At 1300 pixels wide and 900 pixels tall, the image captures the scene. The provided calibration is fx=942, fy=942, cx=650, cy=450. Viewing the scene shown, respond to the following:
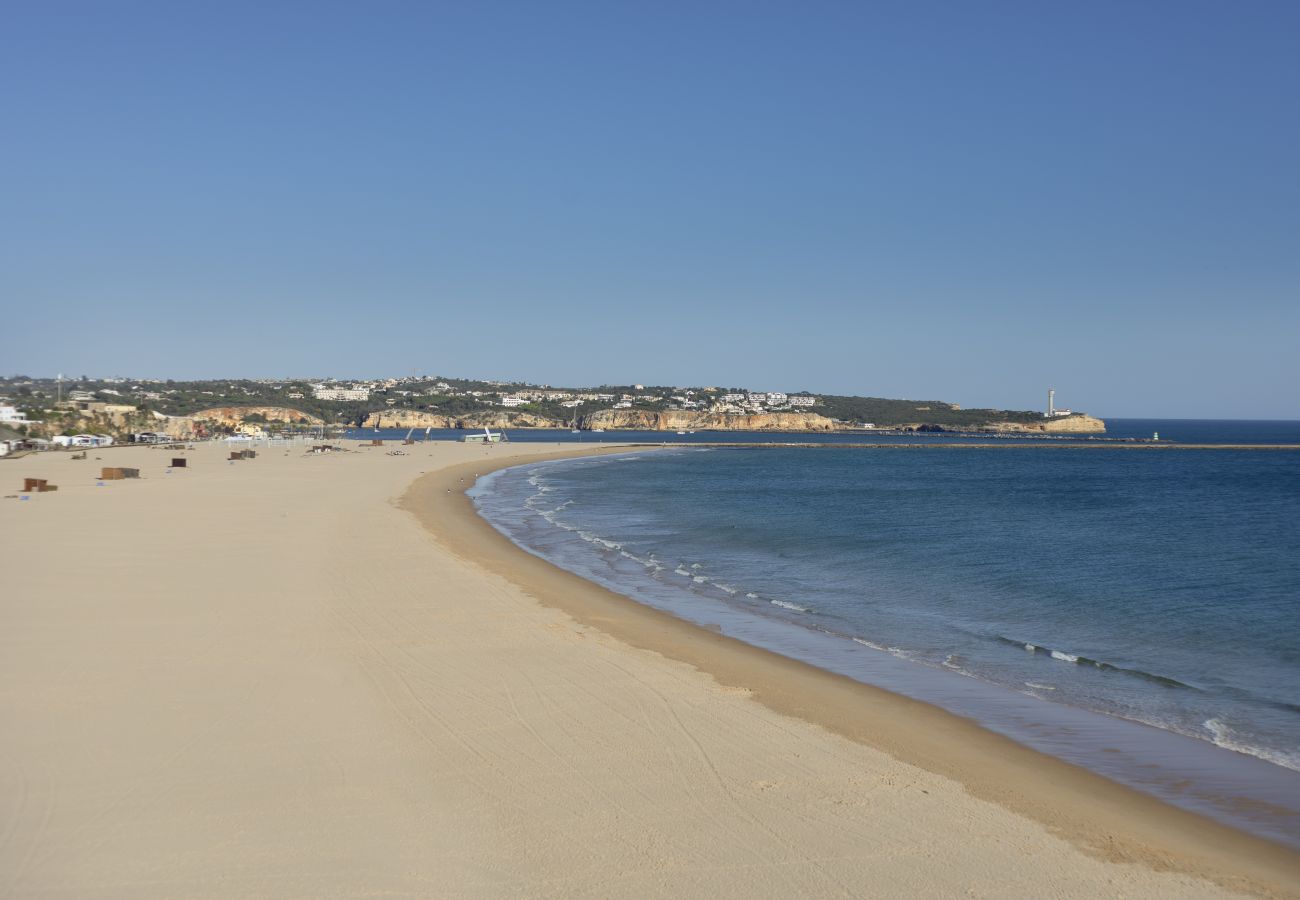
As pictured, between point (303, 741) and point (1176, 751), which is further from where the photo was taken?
point (1176, 751)

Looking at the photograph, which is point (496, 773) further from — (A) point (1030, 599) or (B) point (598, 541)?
(B) point (598, 541)

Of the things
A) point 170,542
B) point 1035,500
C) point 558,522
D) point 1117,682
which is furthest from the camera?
point 1035,500

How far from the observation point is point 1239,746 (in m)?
9.92

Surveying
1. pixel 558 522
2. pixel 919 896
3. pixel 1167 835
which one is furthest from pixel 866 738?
pixel 558 522

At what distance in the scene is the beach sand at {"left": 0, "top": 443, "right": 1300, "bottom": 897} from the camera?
6281 millimetres

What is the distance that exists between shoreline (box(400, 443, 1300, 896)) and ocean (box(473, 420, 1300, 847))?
43cm

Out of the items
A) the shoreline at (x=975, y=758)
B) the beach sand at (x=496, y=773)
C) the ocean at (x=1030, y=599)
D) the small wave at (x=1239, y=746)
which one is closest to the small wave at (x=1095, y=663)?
the ocean at (x=1030, y=599)

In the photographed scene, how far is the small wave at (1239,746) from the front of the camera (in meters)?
9.42

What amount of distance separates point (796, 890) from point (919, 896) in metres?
0.79

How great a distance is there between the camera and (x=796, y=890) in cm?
611

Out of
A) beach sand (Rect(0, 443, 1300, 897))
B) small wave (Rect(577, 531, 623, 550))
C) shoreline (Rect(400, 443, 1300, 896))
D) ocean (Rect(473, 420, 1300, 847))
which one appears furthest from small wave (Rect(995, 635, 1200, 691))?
small wave (Rect(577, 531, 623, 550))

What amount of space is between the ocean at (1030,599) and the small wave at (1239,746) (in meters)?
0.03

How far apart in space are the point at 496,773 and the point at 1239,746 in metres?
7.76

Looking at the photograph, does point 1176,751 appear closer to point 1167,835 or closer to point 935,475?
point 1167,835
